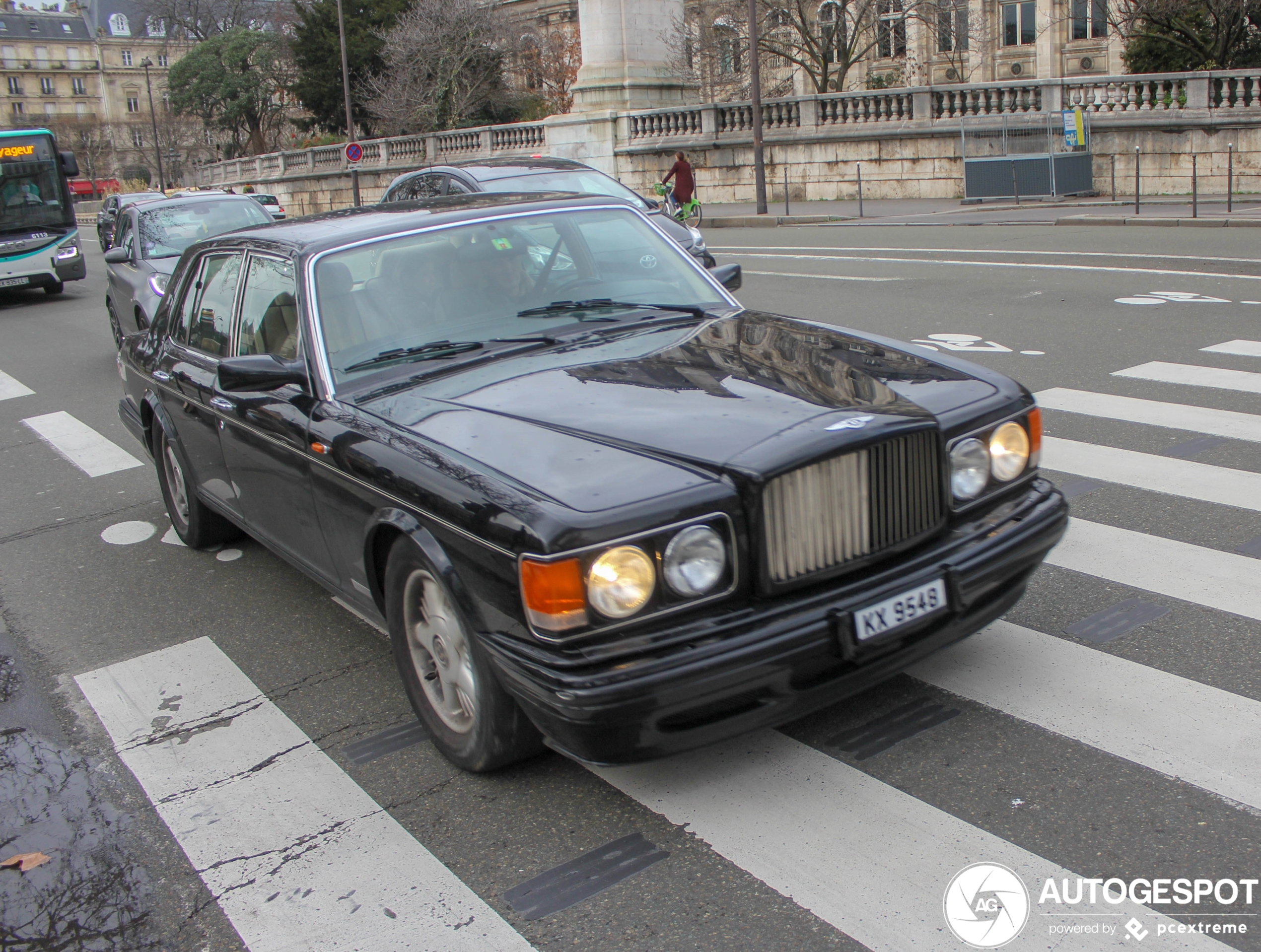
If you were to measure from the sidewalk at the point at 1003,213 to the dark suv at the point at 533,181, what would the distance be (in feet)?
30.5

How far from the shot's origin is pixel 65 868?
11.0 feet

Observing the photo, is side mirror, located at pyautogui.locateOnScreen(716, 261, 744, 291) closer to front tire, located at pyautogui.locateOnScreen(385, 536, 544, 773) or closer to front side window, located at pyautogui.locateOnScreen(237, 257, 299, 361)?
front side window, located at pyautogui.locateOnScreen(237, 257, 299, 361)

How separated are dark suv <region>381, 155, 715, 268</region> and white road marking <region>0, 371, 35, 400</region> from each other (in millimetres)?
4030

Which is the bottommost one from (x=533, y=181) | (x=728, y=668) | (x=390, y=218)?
(x=728, y=668)


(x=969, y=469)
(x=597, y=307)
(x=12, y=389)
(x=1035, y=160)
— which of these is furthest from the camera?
(x=1035, y=160)

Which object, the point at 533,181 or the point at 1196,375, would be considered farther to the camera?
the point at 533,181

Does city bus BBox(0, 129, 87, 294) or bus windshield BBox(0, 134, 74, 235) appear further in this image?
bus windshield BBox(0, 134, 74, 235)

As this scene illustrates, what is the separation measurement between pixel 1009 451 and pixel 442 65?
54489 millimetres

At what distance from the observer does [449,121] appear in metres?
54.8

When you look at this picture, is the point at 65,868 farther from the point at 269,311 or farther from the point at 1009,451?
the point at 1009,451

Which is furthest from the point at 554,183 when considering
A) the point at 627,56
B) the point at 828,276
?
the point at 627,56

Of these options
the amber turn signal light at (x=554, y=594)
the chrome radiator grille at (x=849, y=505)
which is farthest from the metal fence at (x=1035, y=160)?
the amber turn signal light at (x=554, y=594)

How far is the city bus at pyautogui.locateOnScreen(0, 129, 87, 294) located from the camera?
68.4 ft

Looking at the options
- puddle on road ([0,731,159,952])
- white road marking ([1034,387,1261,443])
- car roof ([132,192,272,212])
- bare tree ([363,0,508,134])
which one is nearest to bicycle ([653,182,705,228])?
car roof ([132,192,272,212])
